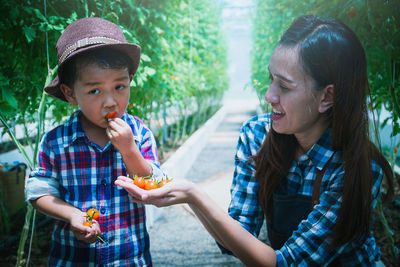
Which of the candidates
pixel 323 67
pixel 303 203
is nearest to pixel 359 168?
pixel 303 203

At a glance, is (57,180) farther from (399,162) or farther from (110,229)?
(399,162)

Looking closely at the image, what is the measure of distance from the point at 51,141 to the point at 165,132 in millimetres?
5635

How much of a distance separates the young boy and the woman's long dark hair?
2.41 feet

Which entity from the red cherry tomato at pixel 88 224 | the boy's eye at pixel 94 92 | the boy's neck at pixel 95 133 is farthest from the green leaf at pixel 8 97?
the red cherry tomato at pixel 88 224

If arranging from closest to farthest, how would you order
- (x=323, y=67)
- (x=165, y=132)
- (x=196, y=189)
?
1. (x=196, y=189)
2. (x=323, y=67)
3. (x=165, y=132)

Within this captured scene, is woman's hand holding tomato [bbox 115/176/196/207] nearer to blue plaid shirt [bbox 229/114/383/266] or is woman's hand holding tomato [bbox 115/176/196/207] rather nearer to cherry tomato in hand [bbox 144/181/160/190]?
cherry tomato in hand [bbox 144/181/160/190]

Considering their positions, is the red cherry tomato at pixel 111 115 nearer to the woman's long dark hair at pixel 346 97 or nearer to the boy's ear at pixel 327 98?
the woman's long dark hair at pixel 346 97

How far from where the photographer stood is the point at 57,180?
56.6 inches

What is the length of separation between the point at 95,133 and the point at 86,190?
254mm

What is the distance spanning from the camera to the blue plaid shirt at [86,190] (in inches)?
55.3

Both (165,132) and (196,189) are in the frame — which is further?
(165,132)

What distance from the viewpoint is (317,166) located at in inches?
55.0

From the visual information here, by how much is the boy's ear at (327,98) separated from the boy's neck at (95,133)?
95cm

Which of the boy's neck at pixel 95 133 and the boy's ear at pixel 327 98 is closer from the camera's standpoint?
the boy's ear at pixel 327 98
